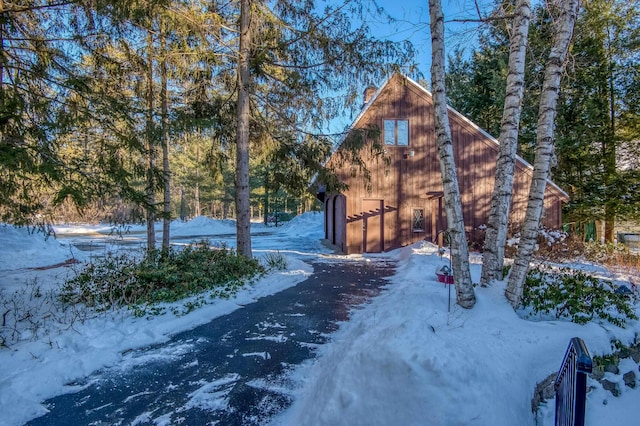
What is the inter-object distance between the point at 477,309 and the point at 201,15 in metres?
8.49

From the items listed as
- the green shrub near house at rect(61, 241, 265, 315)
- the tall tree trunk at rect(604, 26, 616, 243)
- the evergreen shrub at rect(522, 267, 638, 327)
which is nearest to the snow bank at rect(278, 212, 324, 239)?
the green shrub near house at rect(61, 241, 265, 315)

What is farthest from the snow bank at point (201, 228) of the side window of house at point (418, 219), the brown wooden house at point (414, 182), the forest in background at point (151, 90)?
the forest in background at point (151, 90)

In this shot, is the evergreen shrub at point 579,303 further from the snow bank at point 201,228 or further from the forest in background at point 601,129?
the snow bank at point 201,228

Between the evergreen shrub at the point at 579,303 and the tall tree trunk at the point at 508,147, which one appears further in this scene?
the tall tree trunk at the point at 508,147

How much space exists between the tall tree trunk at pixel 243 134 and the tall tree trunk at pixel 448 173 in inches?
225

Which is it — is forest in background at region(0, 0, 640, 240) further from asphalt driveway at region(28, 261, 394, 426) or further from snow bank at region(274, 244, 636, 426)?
snow bank at region(274, 244, 636, 426)

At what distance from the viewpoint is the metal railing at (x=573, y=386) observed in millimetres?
1699

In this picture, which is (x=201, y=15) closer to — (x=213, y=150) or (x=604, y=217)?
(x=213, y=150)

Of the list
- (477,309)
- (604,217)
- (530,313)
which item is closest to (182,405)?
(477,309)

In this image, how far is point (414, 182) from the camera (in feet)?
45.1

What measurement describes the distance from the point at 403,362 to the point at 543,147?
138 inches

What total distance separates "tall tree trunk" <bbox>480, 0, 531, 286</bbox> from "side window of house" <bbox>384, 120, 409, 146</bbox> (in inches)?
352

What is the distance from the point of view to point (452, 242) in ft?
14.8

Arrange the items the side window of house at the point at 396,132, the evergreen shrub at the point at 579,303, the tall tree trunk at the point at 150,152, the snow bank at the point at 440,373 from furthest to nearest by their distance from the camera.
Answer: the side window of house at the point at 396,132, the tall tree trunk at the point at 150,152, the evergreen shrub at the point at 579,303, the snow bank at the point at 440,373
